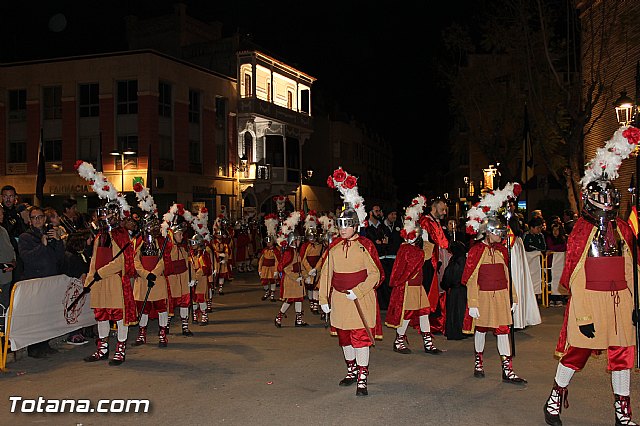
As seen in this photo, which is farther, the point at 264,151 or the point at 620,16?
the point at 264,151

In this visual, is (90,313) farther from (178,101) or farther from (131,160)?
(178,101)

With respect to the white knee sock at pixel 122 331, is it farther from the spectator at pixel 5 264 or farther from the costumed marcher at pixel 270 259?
the costumed marcher at pixel 270 259

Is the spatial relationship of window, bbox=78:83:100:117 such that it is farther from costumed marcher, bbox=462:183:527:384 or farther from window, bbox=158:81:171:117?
costumed marcher, bbox=462:183:527:384

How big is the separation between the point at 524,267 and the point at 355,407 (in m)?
5.21

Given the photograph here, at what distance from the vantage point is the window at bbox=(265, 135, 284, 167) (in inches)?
1586

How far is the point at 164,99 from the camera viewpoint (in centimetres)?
3225

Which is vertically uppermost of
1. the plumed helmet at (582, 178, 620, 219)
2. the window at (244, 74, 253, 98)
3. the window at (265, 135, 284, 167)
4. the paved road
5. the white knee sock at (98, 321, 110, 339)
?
the window at (244, 74, 253, 98)

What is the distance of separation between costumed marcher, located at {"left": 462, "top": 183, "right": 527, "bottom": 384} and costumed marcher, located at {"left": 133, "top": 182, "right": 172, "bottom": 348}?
16.6 ft

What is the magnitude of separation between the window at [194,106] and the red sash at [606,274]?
30550 mm

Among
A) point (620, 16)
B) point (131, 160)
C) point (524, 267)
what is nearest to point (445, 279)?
point (524, 267)

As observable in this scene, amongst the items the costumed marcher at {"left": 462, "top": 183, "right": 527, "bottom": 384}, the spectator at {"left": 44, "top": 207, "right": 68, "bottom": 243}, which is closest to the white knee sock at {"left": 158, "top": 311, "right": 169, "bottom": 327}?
the spectator at {"left": 44, "top": 207, "right": 68, "bottom": 243}

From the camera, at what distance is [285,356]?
9.41 meters

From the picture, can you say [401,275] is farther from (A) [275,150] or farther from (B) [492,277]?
A: (A) [275,150]

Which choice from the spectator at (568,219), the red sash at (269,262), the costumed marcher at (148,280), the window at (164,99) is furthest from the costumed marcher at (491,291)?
the window at (164,99)
